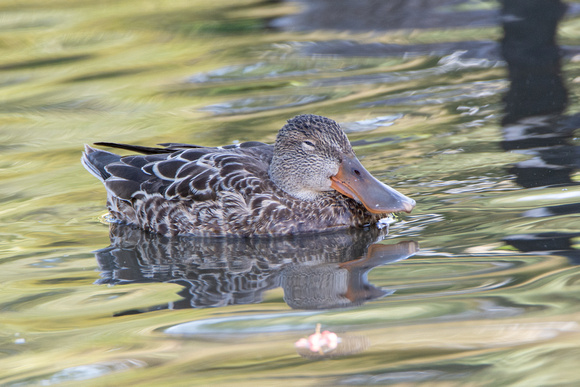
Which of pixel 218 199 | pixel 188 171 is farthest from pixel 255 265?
pixel 188 171

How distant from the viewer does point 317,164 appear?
6.97 metres

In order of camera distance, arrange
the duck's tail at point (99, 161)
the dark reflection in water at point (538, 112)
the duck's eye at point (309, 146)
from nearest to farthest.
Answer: the dark reflection in water at point (538, 112) < the duck's eye at point (309, 146) < the duck's tail at point (99, 161)

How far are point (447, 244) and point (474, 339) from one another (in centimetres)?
163

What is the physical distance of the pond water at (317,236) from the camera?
15.4 feet

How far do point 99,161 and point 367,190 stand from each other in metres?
2.54

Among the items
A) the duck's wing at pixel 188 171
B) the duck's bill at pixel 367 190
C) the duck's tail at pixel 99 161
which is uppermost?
the duck's tail at pixel 99 161

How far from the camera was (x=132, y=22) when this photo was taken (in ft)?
50.3

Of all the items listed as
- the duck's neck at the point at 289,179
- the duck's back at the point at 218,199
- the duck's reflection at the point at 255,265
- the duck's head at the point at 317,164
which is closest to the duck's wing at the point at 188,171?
the duck's back at the point at 218,199

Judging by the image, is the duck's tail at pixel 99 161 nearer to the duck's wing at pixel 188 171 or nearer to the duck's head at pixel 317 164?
the duck's wing at pixel 188 171

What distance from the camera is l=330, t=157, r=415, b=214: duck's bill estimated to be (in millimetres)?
6672

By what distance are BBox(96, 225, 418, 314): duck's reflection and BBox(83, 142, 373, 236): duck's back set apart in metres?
0.10

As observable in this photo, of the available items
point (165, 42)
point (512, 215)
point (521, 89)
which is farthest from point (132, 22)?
point (512, 215)

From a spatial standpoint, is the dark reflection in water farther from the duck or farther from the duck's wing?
the duck's wing

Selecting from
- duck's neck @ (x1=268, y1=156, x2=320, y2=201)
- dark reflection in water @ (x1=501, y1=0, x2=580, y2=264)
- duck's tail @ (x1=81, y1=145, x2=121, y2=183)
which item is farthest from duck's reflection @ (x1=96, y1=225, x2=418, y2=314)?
dark reflection in water @ (x1=501, y1=0, x2=580, y2=264)
